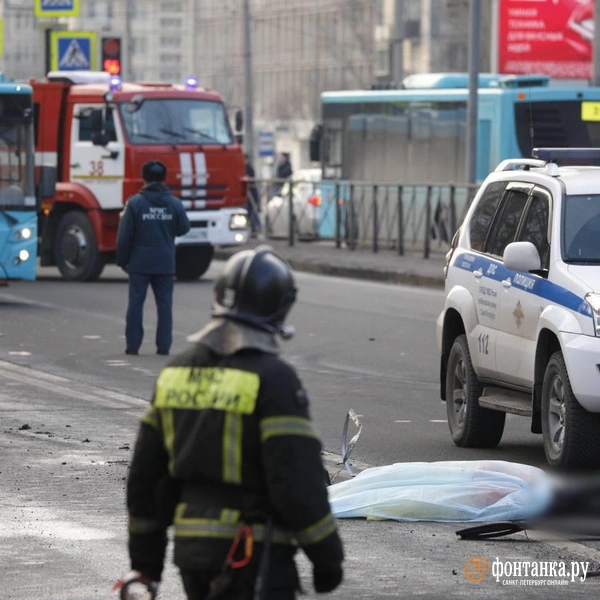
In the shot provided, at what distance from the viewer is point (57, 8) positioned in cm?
3650

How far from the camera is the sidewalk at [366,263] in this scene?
2598 cm

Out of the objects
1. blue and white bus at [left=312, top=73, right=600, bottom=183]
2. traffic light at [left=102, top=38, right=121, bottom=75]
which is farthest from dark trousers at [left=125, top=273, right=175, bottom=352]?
traffic light at [left=102, top=38, right=121, bottom=75]

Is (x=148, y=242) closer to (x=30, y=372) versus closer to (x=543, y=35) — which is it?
(x=30, y=372)

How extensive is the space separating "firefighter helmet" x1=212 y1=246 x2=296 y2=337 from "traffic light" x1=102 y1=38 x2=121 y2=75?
29.5 m

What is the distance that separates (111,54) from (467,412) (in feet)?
78.3

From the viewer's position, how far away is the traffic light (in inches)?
1316

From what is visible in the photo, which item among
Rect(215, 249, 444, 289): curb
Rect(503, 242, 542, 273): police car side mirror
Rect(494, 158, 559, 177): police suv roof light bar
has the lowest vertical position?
Rect(215, 249, 444, 289): curb

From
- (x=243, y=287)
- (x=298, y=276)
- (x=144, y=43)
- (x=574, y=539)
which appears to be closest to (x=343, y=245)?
(x=298, y=276)

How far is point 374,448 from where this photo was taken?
1069cm

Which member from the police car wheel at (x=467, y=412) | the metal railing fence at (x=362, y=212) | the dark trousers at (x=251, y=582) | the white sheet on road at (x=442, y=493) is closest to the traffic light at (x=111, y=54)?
the metal railing fence at (x=362, y=212)

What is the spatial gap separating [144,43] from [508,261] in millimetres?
172617

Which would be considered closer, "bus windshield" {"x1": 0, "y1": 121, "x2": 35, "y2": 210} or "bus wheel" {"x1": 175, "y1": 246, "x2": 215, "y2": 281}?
"bus windshield" {"x1": 0, "y1": 121, "x2": 35, "y2": 210}

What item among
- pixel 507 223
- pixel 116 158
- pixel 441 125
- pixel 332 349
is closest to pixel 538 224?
pixel 507 223

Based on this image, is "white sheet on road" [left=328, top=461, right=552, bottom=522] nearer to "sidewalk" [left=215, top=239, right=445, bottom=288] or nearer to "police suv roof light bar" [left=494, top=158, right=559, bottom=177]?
"police suv roof light bar" [left=494, top=158, right=559, bottom=177]
